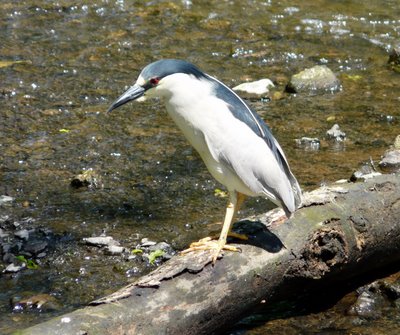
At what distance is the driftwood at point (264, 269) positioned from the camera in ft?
13.6

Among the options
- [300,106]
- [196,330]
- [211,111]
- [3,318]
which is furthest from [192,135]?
[300,106]

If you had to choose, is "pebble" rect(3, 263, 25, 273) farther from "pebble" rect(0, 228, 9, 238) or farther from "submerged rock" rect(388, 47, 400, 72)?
"submerged rock" rect(388, 47, 400, 72)

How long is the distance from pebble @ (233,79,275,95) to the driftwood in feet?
10.4

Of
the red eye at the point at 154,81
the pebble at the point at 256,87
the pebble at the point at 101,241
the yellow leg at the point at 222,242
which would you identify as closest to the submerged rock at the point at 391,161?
the pebble at the point at 256,87

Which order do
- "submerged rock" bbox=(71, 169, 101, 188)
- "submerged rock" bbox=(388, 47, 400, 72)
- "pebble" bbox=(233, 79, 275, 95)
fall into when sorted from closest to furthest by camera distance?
1. "submerged rock" bbox=(71, 169, 101, 188)
2. "pebble" bbox=(233, 79, 275, 95)
3. "submerged rock" bbox=(388, 47, 400, 72)

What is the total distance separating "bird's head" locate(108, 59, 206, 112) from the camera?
4.80 meters

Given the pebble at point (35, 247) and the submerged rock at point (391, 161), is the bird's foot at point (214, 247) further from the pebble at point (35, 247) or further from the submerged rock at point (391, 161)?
the submerged rock at point (391, 161)

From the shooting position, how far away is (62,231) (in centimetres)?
587

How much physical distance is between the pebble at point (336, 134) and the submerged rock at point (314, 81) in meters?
1.03

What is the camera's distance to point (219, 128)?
192 inches

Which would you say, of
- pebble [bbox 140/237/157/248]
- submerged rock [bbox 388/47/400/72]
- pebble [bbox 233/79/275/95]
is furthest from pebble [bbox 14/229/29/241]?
submerged rock [bbox 388/47/400/72]

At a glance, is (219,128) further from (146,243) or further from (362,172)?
(362,172)

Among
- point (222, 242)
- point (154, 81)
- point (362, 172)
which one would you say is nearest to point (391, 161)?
point (362, 172)

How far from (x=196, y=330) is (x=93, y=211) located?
6.69ft
